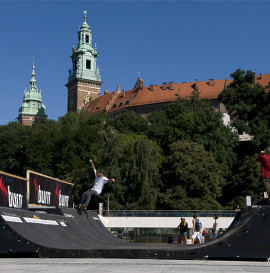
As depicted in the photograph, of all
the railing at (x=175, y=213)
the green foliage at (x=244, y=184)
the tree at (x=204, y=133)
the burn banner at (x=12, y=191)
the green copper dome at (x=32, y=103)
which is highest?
the green copper dome at (x=32, y=103)

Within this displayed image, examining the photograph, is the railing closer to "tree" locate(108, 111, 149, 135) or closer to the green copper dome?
"tree" locate(108, 111, 149, 135)

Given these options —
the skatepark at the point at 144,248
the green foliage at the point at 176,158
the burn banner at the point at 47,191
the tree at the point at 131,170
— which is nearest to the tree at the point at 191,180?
the green foliage at the point at 176,158

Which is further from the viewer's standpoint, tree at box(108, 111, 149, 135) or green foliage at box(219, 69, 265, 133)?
tree at box(108, 111, 149, 135)

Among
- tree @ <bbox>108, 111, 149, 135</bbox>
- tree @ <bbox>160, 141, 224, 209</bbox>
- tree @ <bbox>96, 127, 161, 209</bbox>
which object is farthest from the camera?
tree @ <bbox>108, 111, 149, 135</bbox>

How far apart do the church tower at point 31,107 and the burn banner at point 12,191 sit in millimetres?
115904

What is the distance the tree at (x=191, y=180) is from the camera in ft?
144

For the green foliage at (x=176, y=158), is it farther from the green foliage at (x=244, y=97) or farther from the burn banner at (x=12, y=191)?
the burn banner at (x=12, y=191)

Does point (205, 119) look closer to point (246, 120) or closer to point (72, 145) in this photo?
point (246, 120)

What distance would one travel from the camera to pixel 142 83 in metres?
106

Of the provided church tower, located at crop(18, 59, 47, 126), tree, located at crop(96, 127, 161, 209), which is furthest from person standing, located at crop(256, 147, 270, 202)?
church tower, located at crop(18, 59, 47, 126)

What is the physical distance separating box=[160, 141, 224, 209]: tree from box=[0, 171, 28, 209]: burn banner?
30159 mm

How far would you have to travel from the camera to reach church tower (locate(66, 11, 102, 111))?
116000 millimetres

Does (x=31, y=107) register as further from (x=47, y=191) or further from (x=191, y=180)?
(x=47, y=191)

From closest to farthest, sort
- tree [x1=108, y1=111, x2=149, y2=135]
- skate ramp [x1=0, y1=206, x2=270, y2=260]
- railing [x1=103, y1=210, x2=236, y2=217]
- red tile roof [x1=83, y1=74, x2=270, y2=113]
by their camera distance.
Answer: skate ramp [x1=0, y1=206, x2=270, y2=260]
railing [x1=103, y1=210, x2=236, y2=217]
tree [x1=108, y1=111, x2=149, y2=135]
red tile roof [x1=83, y1=74, x2=270, y2=113]
